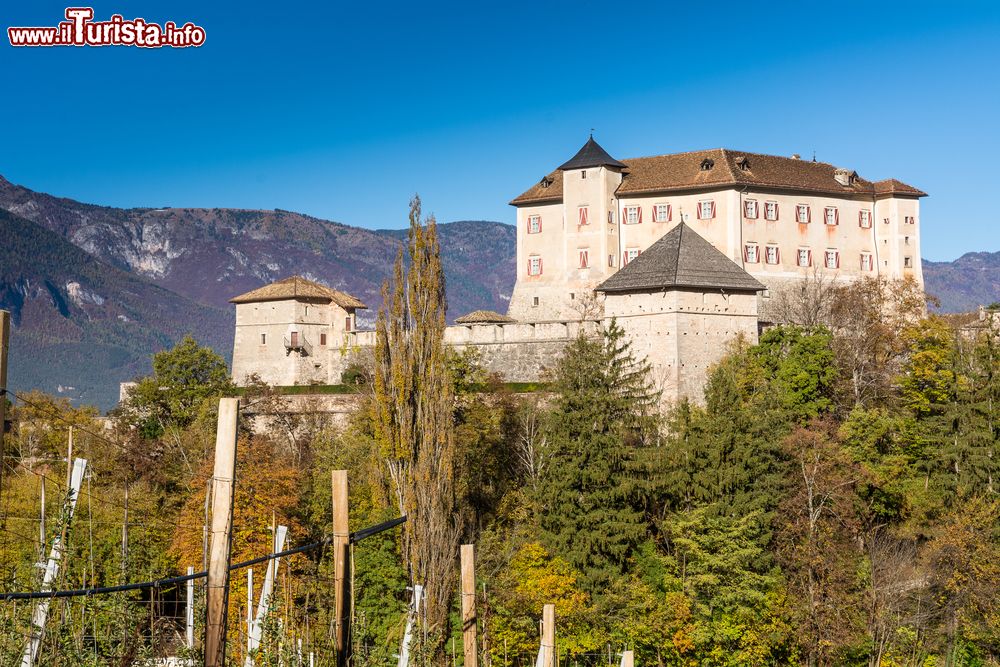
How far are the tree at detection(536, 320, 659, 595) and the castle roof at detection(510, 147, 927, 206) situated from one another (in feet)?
60.3

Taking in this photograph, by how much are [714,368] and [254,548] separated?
17.0 meters

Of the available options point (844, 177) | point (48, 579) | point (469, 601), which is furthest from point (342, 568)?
Result: point (844, 177)

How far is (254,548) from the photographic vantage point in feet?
111

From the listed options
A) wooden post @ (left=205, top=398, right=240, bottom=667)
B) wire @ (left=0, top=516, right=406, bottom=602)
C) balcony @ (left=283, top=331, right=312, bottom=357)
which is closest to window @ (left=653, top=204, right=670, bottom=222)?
balcony @ (left=283, top=331, right=312, bottom=357)

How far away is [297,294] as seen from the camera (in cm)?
5384

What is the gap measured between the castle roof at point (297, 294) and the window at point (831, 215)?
22.0m

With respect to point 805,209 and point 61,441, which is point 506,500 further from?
point 805,209

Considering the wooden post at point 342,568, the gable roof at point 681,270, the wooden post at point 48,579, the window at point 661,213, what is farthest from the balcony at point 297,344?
the wooden post at point 342,568

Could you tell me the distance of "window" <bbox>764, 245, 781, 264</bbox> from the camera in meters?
55.7

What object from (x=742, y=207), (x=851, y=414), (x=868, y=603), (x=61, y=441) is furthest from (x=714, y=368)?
(x=61, y=441)

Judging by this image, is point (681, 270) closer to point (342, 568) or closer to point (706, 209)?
point (706, 209)

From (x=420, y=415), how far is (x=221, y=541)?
1984 cm

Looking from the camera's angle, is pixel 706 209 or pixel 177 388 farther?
pixel 706 209

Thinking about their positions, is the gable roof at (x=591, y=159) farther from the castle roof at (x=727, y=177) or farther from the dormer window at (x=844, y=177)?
the dormer window at (x=844, y=177)
